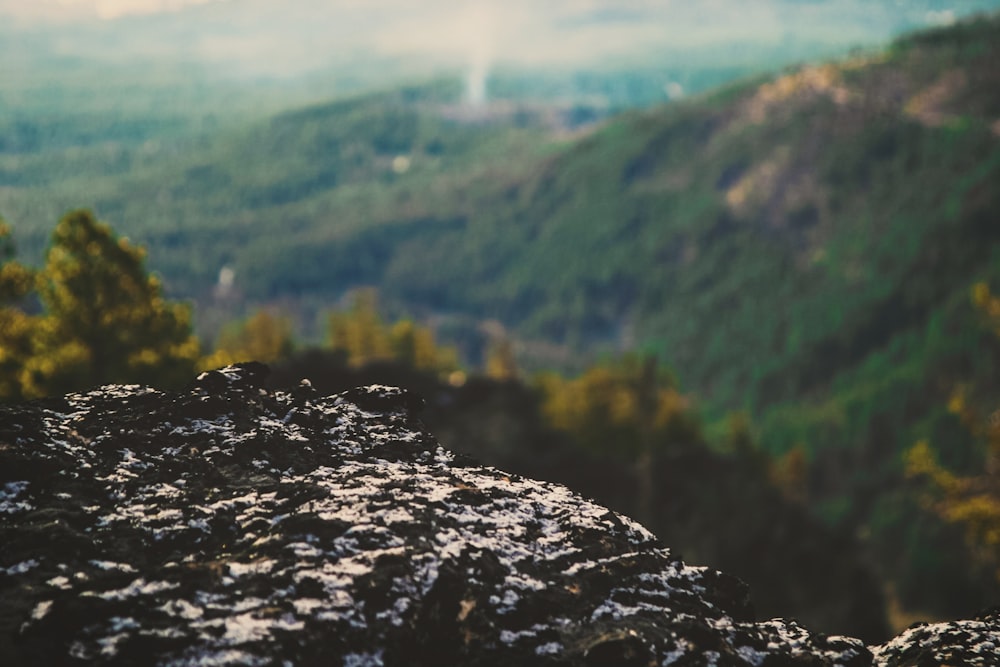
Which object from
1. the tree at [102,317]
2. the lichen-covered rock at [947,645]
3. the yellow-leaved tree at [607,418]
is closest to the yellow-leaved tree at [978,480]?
the lichen-covered rock at [947,645]

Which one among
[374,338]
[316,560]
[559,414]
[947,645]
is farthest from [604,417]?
[316,560]

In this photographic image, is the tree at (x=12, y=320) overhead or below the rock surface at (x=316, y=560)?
below

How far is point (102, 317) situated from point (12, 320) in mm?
2773

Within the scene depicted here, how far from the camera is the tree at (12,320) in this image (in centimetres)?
2936

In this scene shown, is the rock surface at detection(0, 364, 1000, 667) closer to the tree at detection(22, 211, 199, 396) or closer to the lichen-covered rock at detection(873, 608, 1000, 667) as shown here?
the lichen-covered rock at detection(873, 608, 1000, 667)

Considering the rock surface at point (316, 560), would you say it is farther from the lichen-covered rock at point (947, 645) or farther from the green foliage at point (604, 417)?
the green foliage at point (604, 417)

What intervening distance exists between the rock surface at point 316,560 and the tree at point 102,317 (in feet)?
73.5

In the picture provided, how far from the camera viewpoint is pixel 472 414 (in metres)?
70.8

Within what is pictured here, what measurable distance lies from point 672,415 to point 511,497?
93.3m

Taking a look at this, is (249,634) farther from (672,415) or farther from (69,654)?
(672,415)

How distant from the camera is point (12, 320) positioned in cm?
3195

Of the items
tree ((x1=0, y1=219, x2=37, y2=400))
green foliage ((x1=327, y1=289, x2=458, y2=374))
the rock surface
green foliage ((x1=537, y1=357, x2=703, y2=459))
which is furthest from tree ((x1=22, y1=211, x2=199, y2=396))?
green foliage ((x1=327, y1=289, x2=458, y2=374))

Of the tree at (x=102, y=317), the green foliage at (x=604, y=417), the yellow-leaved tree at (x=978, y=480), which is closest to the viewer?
the yellow-leaved tree at (x=978, y=480)

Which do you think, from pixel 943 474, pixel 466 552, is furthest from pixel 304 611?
pixel 943 474
